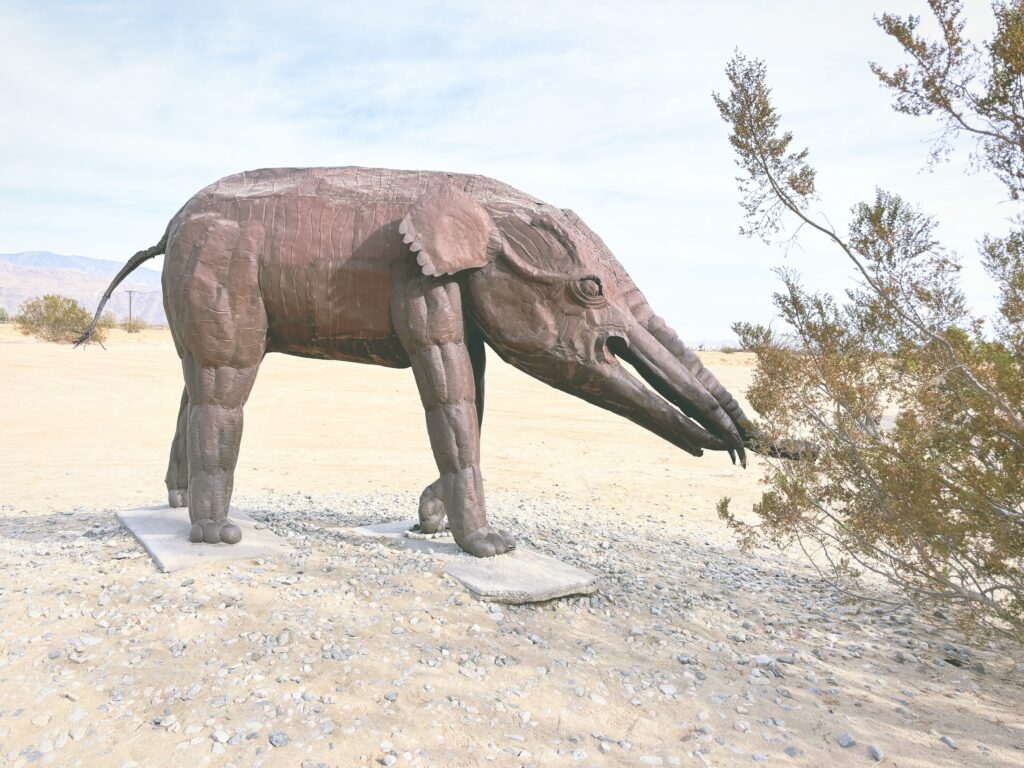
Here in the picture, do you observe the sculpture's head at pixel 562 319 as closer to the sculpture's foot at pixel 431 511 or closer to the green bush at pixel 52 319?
the sculpture's foot at pixel 431 511

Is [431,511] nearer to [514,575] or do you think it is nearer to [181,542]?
[514,575]

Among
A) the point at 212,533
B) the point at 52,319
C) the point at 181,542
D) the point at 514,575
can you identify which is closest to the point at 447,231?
the point at 514,575

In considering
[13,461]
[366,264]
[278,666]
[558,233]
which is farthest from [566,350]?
[13,461]

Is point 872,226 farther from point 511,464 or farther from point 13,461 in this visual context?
point 13,461

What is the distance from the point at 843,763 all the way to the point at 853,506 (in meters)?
1.77

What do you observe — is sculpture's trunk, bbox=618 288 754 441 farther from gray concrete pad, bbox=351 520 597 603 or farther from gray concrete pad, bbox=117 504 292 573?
gray concrete pad, bbox=117 504 292 573

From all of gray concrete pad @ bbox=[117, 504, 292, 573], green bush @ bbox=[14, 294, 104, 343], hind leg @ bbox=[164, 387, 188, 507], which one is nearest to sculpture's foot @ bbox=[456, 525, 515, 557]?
gray concrete pad @ bbox=[117, 504, 292, 573]

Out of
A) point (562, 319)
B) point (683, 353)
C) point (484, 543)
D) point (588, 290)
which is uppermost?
point (588, 290)

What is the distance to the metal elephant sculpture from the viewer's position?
206 inches

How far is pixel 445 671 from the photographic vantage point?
163 inches

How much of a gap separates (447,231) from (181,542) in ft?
9.44

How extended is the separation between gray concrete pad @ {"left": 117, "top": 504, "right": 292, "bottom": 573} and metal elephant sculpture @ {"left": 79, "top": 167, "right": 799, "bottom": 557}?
0.13 m

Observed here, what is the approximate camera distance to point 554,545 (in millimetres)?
6477

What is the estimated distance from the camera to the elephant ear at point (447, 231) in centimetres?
506
